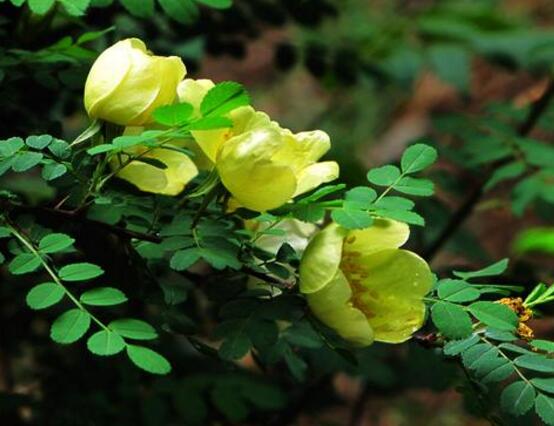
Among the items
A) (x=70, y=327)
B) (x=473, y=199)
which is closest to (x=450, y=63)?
(x=473, y=199)

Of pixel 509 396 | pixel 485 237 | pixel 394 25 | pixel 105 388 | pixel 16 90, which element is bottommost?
pixel 485 237

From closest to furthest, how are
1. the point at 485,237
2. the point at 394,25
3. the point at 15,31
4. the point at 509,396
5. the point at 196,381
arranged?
the point at 509,396 < the point at 15,31 < the point at 196,381 < the point at 394,25 < the point at 485,237

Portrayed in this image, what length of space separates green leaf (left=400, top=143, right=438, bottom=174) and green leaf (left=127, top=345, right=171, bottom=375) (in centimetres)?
28

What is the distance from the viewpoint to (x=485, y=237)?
10.3 feet

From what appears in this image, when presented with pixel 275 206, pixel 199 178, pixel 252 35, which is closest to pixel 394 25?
pixel 252 35

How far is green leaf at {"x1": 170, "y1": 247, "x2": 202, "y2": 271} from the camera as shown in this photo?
783 millimetres

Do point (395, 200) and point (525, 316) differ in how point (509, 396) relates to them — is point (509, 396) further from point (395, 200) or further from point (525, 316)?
point (395, 200)

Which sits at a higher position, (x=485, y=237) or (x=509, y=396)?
(x=509, y=396)

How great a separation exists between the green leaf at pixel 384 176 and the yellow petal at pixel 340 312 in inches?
4.8

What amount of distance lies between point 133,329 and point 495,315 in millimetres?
296

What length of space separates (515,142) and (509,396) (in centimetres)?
70

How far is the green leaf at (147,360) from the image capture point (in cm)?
74

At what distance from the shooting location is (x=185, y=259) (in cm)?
79

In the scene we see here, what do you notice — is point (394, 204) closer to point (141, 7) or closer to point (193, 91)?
point (193, 91)
